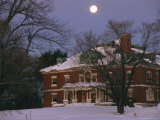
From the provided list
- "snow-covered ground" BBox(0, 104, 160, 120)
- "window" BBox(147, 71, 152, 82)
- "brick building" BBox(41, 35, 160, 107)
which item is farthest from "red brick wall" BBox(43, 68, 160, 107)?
"snow-covered ground" BBox(0, 104, 160, 120)

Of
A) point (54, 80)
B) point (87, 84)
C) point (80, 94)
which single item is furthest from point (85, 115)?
point (54, 80)

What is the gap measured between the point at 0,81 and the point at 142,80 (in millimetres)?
37330

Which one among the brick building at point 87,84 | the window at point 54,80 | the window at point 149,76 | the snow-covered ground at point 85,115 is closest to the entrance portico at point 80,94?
the brick building at point 87,84

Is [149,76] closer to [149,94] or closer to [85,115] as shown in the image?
[149,94]

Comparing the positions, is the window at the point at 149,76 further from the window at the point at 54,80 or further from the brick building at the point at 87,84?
the window at the point at 54,80

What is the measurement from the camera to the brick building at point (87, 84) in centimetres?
4741

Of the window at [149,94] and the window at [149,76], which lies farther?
the window at [149,76]

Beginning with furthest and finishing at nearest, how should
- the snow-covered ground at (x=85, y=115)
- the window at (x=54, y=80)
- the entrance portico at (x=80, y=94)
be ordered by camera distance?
1. the window at (x=54, y=80)
2. the entrance portico at (x=80, y=94)
3. the snow-covered ground at (x=85, y=115)

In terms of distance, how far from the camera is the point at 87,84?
4903 centimetres

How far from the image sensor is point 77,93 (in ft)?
168

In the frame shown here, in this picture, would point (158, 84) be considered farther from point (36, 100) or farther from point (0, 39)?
point (0, 39)

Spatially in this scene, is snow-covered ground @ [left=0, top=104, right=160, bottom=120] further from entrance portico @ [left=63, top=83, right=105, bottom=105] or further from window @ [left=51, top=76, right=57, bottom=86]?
window @ [left=51, top=76, right=57, bottom=86]

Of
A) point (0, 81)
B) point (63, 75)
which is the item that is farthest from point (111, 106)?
point (0, 81)

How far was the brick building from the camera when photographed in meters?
47.4
